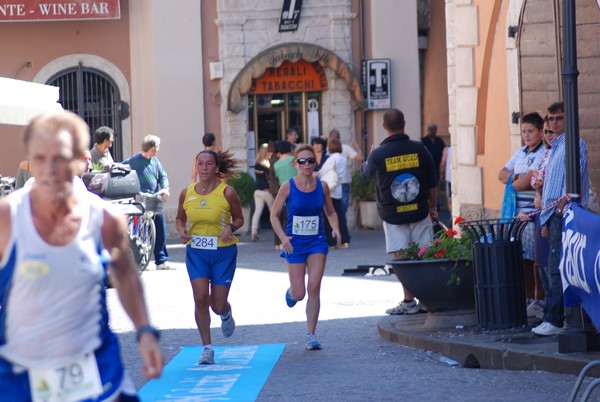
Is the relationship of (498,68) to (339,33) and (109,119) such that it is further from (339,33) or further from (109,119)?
(109,119)

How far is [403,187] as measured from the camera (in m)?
12.7

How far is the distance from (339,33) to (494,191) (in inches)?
496

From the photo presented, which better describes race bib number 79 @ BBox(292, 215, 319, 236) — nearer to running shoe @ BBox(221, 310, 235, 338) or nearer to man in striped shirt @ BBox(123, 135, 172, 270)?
running shoe @ BBox(221, 310, 235, 338)

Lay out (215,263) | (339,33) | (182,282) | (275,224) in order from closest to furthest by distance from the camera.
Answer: (215,263)
(275,224)
(182,282)
(339,33)

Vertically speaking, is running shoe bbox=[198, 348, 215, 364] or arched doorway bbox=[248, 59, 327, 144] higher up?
arched doorway bbox=[248, 59, 327, 144]

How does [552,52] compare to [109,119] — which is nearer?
[552,52]

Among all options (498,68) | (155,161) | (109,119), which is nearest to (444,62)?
(109,119)

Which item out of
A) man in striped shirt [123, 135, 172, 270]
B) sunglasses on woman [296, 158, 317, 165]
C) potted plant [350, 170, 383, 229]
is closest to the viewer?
sunglasses on woman [296, 158, 317, 165]

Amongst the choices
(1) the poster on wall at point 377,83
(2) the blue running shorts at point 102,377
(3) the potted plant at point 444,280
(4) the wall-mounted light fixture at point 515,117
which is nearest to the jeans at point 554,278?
(3) the potted plant at point 444,280

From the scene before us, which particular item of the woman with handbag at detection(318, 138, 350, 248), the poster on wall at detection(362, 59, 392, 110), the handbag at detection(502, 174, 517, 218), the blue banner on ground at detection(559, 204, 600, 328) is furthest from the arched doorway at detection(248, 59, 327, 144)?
the blue banner on ground at detection(559, 204, 600, 328)

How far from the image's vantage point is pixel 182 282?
695 inches

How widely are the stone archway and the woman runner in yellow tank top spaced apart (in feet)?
52.6

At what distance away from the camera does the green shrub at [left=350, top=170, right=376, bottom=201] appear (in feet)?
86.9

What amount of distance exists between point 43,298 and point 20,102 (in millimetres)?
8967
